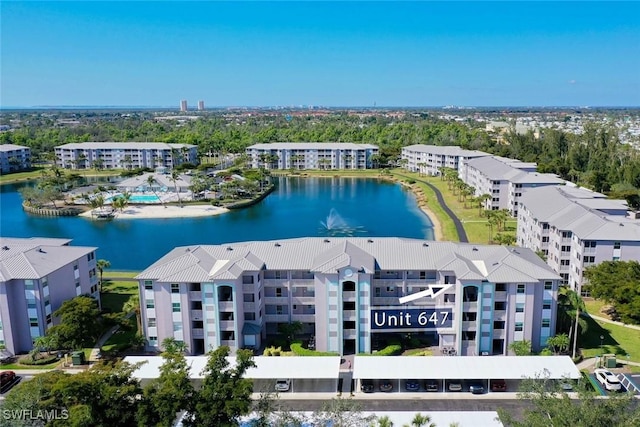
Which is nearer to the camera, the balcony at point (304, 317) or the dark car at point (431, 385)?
the dark car at point (431, 385)

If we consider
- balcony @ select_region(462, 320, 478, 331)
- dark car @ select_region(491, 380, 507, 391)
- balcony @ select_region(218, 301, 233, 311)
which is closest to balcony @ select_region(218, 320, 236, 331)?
balcony @ select_region(218, 301, 233, 311)

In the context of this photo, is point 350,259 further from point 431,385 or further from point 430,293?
point 431,385

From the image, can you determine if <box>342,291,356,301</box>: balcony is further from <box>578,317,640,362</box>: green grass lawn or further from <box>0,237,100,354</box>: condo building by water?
<box>0,237,100,354</box>: condo building by water

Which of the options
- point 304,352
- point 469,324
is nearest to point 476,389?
point 469,324

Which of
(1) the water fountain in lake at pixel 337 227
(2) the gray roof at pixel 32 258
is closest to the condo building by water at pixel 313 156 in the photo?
(1) the water fountain in lake at pixel 337 227

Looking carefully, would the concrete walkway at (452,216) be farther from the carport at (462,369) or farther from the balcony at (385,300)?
the carport at (462,369)

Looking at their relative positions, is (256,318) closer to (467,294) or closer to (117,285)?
(467,294)

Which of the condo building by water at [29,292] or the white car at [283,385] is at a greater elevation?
the condo building by water at [29,292]

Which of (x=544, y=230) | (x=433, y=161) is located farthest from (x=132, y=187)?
(x=544, y=230)
